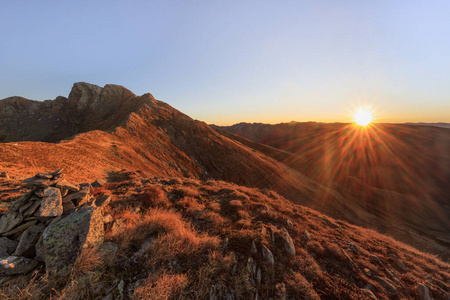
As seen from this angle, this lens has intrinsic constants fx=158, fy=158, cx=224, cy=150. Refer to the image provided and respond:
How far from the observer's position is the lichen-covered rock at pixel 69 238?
130 inches

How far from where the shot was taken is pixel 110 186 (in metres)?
9.73

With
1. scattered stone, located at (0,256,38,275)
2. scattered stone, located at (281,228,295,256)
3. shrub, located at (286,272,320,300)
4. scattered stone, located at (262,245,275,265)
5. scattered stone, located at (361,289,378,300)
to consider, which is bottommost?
scattered stone, located at (361,289,378,300)

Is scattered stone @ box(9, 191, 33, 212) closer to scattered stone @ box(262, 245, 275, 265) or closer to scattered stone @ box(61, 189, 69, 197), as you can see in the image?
scattered stone @ box(61, 189, 69, 197)

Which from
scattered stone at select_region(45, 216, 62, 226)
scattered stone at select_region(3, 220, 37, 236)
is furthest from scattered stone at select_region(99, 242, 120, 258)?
scattered stone at select_region(3, 220, 37, 236)

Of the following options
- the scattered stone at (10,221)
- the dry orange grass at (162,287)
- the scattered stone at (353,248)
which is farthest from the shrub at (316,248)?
the scattered stone at (10,221)

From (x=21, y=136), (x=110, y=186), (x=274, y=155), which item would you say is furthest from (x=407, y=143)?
(x=21, y=136)

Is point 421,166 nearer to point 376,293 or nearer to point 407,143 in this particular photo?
point 407,143

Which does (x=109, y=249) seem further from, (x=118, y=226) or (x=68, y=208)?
(x=68, y=208)

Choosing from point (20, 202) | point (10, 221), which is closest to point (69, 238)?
point (10, 221)

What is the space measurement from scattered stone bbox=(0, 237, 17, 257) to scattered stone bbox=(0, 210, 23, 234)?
27cm

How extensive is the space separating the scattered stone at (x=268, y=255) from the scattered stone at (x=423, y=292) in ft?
17.5

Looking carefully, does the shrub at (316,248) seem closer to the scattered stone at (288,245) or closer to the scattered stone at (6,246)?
the scattered stone at (288,245)

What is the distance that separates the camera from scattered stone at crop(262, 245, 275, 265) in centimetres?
467

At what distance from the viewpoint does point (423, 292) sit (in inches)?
210
